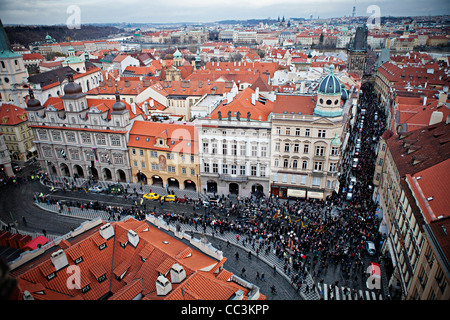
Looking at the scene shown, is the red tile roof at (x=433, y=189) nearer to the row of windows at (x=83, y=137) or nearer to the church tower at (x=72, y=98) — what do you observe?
the row of windows at (x=83, y=137)

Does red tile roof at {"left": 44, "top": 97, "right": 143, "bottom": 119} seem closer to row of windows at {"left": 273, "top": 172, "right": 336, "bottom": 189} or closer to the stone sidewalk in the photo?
the stone sidewalk

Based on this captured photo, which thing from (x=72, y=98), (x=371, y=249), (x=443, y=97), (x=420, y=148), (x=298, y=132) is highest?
(x=72, y=98)

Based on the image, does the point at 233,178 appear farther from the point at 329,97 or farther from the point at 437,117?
the point at 437,117

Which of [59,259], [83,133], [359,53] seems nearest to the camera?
[59,259]

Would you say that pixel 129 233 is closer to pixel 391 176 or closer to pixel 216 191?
pixel 216 191

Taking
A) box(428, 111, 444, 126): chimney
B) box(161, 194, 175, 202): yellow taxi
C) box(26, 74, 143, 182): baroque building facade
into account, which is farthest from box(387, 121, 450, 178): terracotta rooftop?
box(26, 74, 143, 182): baroque building facade

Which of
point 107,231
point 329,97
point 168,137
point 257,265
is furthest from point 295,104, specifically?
point 107,231

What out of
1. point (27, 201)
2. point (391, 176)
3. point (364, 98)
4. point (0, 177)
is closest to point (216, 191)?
point (391, 176)
